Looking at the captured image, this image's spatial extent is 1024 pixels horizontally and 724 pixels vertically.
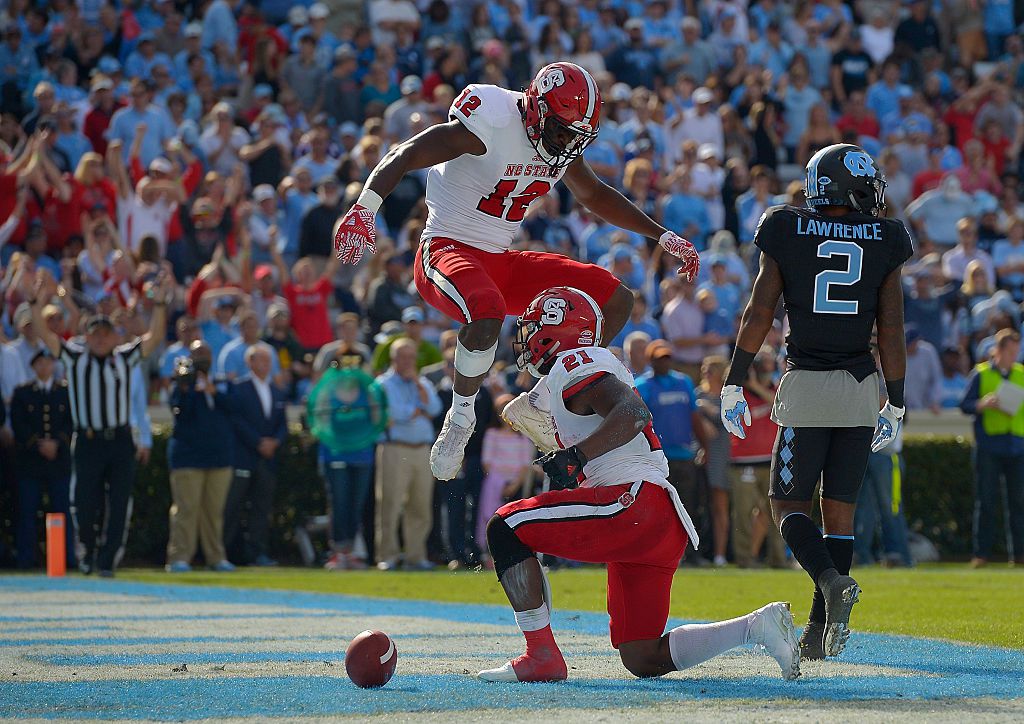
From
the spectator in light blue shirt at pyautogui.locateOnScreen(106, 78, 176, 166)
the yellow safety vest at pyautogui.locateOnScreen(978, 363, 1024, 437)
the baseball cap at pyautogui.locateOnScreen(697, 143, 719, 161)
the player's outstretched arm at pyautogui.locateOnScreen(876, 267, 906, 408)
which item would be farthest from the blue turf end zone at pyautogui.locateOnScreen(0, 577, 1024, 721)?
the baseball cap at pyautogui.locateOnScreen(697, 143, 719, 161)

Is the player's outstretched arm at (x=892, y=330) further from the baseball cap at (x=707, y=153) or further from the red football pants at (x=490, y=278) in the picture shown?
the baseball cap at (x=707, y=153)

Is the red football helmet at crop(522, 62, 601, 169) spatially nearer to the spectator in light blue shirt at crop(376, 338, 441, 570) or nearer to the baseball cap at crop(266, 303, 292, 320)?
the spectator in light blue shirt at crop(376, 338, 441, 570)

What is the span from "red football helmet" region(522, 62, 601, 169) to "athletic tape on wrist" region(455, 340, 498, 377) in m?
0.93

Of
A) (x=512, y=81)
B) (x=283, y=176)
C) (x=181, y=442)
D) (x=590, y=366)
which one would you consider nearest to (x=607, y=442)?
(x=590, y=366)

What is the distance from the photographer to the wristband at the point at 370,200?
6.47 metres

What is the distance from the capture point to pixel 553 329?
579cm

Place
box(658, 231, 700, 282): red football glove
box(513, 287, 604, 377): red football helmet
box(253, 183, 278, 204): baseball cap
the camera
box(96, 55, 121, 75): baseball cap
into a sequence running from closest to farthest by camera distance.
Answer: box(513, 287, 604, 377): red football helmet → box(658, 231, 700, 282): red football glove → the camera → box(253, 183, 278, 204): baseball cap → box(96, 55, 121, 75): baseball cap

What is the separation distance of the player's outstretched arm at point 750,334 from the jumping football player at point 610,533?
26.0 inches

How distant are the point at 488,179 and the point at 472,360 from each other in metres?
0.82

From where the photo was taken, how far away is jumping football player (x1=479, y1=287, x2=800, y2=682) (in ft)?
18.1

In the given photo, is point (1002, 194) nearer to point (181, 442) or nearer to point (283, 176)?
point (283, 176)

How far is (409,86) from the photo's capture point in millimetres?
17766

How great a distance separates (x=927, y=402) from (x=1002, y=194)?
466cm

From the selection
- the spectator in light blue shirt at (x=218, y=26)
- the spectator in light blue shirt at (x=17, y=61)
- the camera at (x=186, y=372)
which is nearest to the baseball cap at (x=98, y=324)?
the camera at (x=186, y=372)
